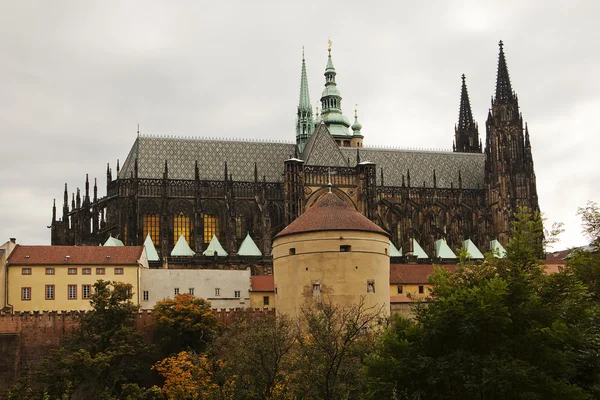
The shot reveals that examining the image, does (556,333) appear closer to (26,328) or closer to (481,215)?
(26,328)

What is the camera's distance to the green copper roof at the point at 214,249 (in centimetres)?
9056

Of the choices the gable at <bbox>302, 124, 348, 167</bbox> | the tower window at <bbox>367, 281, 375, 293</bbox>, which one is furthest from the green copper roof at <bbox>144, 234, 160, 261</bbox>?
the tower window at <bbox>367, 281, 375, 293</bbox>

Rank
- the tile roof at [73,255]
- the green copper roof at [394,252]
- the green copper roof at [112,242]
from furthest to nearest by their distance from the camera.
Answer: the green copper roof at [394,252] < the green copper roof at [112,242] < the tile roof at [73,255]

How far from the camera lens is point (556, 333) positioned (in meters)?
35.5

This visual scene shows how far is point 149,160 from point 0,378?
4418cm

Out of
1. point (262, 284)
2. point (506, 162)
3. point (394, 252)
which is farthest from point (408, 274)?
point (506, 162)

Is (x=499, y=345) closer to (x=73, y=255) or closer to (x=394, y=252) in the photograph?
(x=73, y=255)

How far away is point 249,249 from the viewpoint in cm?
9100

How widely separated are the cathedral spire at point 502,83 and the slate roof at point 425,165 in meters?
10.1

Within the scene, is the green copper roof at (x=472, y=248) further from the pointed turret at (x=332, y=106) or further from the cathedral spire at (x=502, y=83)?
the pointed turret at (x=332, y=106)

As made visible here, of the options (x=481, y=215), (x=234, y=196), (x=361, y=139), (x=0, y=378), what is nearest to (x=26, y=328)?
(x=0, y=378)

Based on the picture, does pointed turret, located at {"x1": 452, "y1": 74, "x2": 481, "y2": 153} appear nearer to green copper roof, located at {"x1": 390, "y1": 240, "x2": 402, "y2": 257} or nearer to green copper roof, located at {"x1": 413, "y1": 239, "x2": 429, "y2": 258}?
green copper roof, located at {"x1": 413, "y1": 239, "x2": 429, "y2": 258}

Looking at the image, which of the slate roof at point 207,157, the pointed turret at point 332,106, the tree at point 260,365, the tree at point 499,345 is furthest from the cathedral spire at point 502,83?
the tree at point 499,345

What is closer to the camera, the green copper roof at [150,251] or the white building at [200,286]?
the white building at [200,286]
